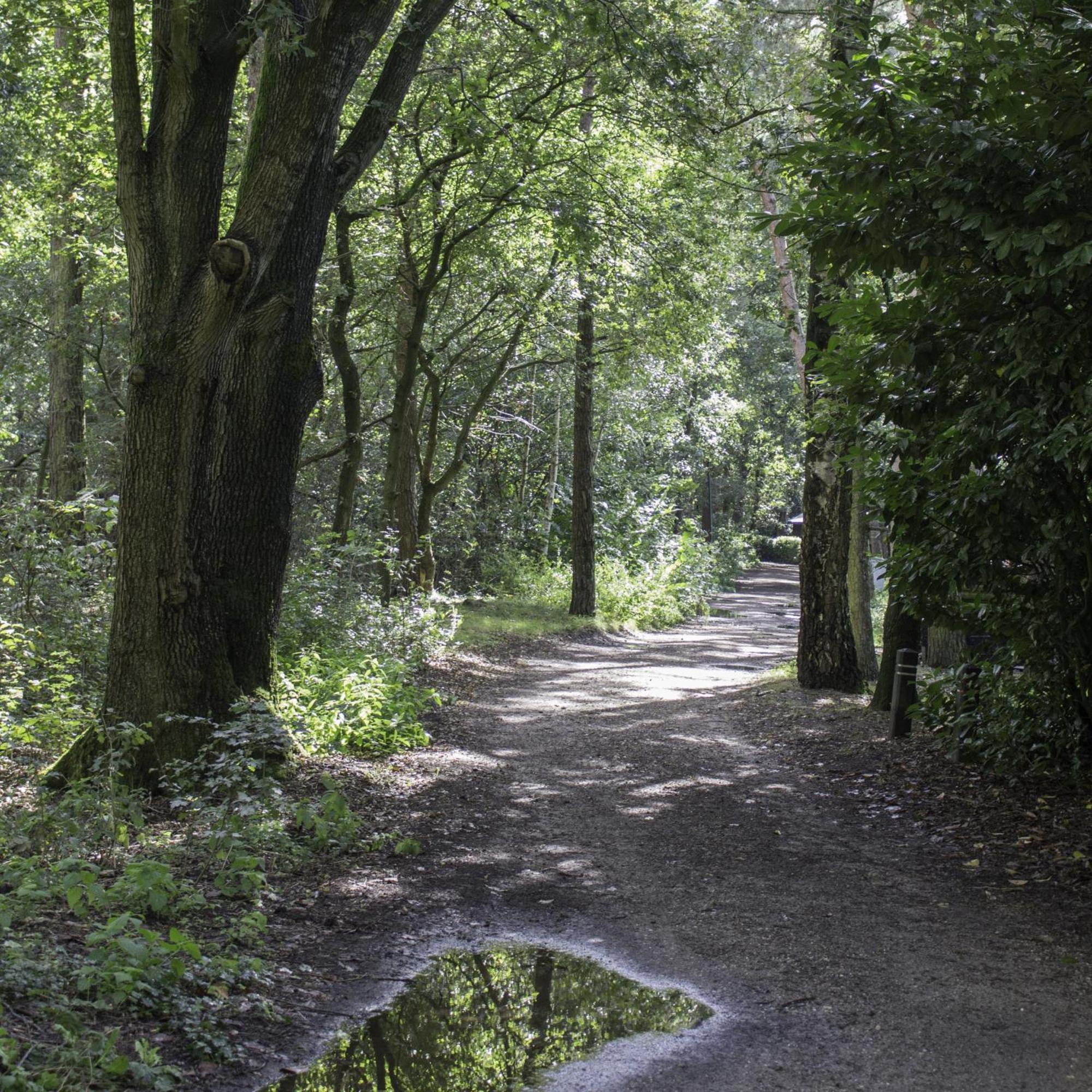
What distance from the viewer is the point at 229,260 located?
7113 mm

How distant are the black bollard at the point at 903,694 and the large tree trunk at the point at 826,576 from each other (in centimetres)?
268

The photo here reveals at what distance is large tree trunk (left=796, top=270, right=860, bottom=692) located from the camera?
494 inches

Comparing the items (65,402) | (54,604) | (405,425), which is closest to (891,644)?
(54,604)

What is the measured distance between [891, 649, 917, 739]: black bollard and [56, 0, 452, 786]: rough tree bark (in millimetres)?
5798

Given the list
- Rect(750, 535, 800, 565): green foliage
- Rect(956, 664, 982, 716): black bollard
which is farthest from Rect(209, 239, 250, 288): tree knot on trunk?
Rect(750, 535, 800, 565): green foliage

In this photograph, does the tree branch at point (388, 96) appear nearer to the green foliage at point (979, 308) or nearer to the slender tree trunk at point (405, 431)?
the green foliage at point (979, 308)

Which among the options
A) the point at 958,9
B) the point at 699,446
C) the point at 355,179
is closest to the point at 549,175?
the point at 355,179

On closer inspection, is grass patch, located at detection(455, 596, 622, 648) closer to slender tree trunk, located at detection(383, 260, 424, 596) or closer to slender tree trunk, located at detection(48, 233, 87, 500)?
slender tree trunk, located at detection(383, 260, 424, 596)

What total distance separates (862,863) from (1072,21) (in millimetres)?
4713

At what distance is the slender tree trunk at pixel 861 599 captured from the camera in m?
13.4

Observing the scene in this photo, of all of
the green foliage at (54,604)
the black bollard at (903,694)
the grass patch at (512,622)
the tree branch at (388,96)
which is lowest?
the grass patch at (512,622)

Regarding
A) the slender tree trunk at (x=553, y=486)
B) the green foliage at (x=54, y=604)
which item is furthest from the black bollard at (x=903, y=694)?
the slender tree trunk at (x=553, y=486)

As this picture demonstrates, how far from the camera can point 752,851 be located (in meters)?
6.90

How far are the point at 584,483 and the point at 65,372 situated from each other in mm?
10184
